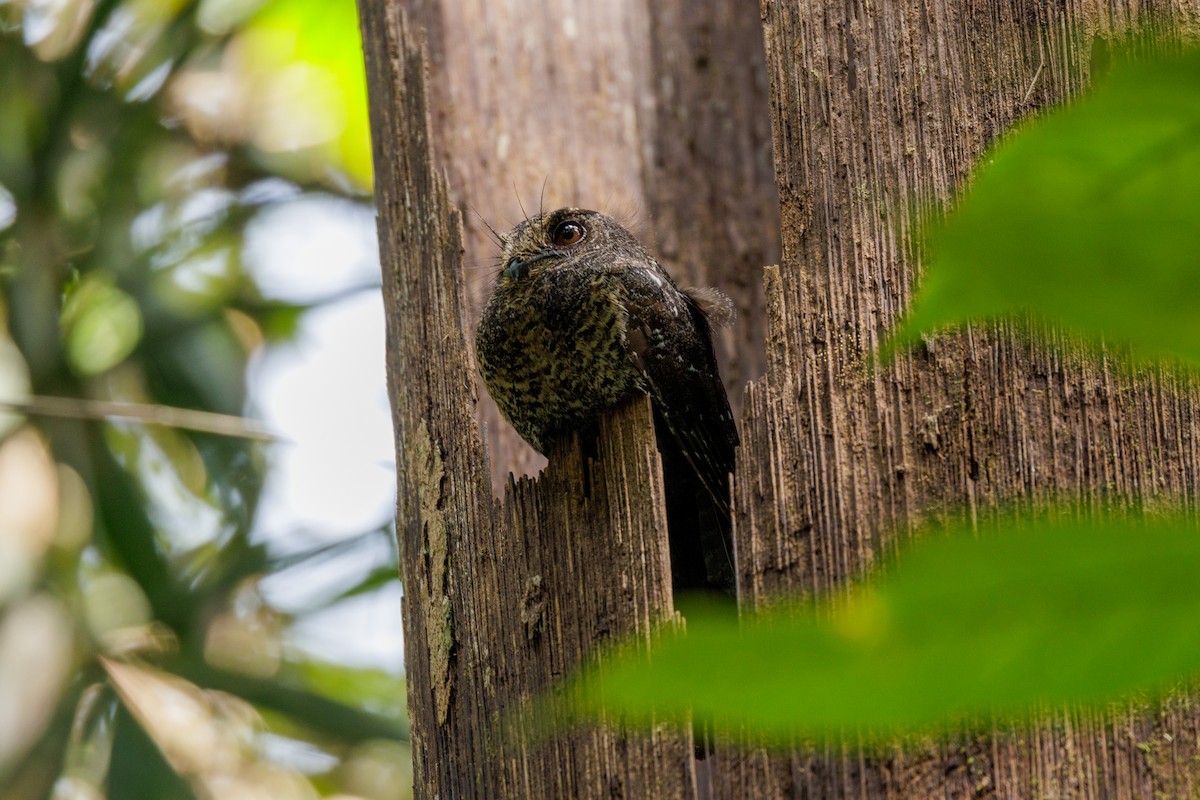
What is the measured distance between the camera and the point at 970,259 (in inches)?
13.3

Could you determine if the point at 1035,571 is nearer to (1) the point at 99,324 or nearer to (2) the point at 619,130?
(2) the point at 619,130

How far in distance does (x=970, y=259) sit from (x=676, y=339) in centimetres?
247

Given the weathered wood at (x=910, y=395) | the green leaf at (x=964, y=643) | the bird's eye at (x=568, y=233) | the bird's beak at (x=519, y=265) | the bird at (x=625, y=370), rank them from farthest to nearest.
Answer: the bird's eye at (x=568, y=233) < the bird's beak at (x=519, y=265) < the bird at (x=625, y=370) < the weathered wood at (x=910, y=395) < the green leaf at (x=964, y=643)

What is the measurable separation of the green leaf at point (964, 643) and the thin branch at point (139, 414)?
4.30 meters

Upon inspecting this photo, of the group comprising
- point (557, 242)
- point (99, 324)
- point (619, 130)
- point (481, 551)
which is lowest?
point (481, 551)

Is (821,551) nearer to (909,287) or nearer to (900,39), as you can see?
(909,287)

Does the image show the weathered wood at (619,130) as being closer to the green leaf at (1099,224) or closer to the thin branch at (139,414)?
the thin branch at (139,414)

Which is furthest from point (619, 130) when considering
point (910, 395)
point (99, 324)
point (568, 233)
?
point (99, 324)

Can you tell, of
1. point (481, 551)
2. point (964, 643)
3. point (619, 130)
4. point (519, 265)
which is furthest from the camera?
point (619, 130)

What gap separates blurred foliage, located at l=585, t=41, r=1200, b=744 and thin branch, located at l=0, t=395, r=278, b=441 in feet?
14.1

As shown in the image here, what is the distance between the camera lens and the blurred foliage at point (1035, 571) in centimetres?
30

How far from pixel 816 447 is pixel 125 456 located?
12.9 ft

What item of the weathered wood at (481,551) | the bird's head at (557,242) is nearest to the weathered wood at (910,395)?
the weathered wood at (481,551)

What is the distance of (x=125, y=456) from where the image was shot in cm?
512
